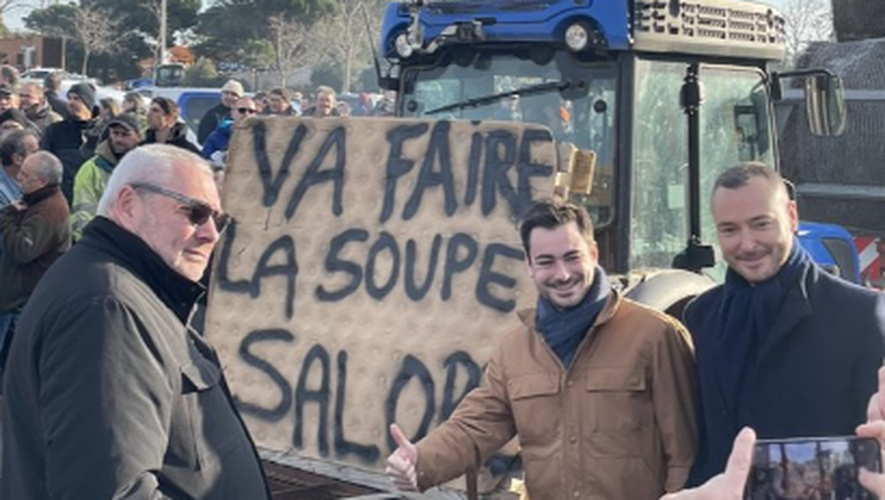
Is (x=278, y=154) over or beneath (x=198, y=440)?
over

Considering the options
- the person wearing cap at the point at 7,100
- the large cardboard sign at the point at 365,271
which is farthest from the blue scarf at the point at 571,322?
the person wearing cap at the point at 7,100

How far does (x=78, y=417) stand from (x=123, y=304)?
234 millimetres

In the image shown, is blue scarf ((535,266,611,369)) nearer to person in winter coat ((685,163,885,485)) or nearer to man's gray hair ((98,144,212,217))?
person in winter coat ((685,163,885,485))

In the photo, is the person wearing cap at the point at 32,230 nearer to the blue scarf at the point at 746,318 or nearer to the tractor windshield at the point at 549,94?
the tractor windshield at the point at 549,94

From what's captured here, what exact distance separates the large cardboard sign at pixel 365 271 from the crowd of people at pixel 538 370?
892 mm

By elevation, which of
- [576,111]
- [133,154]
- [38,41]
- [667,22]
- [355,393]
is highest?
[38,41]

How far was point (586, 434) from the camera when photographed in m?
3.29

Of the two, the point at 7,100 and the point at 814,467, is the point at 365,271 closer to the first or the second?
the point at 814,467

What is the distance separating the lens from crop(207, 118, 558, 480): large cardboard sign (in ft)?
14.5

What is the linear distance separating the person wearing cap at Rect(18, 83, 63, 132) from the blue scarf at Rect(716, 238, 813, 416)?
9307 mm

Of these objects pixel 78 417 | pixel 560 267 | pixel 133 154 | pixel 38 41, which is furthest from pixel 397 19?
pixel 38 41

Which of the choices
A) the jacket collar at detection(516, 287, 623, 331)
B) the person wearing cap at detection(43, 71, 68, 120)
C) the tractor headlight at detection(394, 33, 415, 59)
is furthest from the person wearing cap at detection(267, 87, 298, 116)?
the jacket collar at detection(516, 287, 623, 331)

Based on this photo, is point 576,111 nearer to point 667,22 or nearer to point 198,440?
point 667,22

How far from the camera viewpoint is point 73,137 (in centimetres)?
970
